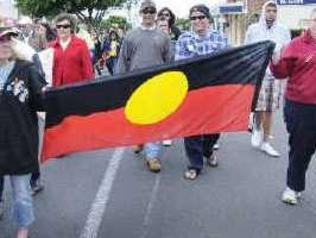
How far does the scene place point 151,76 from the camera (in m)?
6.15

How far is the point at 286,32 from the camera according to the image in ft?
29.3

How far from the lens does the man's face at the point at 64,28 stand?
329 inches

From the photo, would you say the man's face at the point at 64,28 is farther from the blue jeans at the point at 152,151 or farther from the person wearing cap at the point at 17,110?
the person wearing cap at the point at 17,110

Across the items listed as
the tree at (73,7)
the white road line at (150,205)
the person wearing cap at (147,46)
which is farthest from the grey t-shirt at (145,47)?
the tree at (73,7)

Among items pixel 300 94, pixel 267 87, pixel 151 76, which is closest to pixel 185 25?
pixel 267 87

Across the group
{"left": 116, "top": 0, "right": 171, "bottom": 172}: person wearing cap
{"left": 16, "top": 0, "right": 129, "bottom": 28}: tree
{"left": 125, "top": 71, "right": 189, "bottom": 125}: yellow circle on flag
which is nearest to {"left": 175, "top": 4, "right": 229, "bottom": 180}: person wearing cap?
{"left": 116, "top": 0, "right": 171, "bottom": 172}: person wearing cap

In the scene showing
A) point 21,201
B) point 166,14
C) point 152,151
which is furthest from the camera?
point 166,14

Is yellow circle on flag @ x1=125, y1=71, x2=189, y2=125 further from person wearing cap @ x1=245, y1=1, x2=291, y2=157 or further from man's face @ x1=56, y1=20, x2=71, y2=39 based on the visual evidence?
person wearing cap @ x1=245, y1=1, x2=291, y2=157

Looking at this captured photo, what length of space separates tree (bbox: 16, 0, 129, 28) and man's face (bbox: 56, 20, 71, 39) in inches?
1821

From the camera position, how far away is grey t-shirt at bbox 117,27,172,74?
8461 millimetres

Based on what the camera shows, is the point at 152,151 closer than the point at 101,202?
No

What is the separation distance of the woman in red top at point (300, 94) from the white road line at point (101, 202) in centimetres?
168

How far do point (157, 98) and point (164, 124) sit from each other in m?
0.24

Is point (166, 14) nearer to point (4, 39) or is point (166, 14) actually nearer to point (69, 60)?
point (69, 60)
